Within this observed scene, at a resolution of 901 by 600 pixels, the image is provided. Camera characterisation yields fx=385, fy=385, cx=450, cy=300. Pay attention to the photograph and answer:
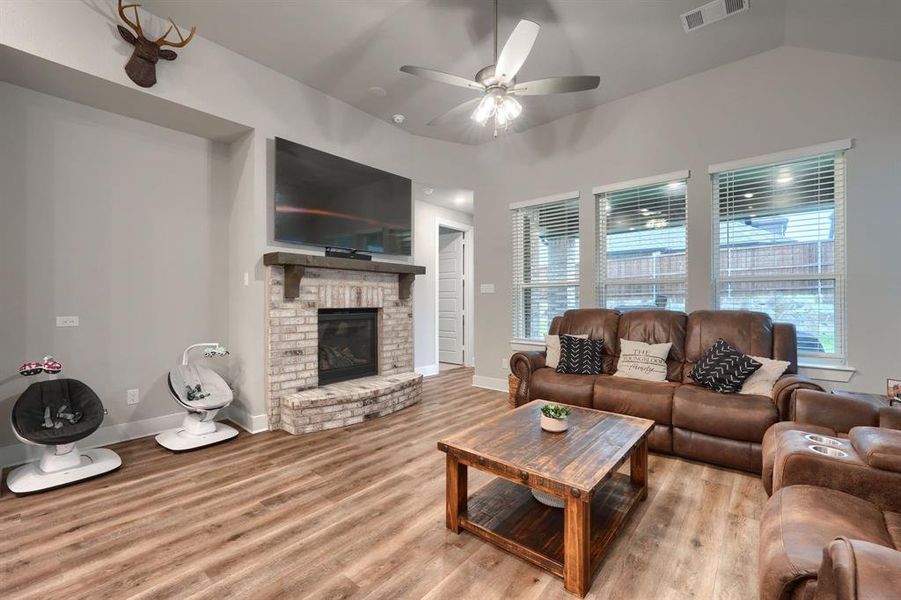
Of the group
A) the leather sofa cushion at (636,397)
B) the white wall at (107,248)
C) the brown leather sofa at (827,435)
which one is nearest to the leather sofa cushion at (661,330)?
the leather sofa cushion at (636,397)

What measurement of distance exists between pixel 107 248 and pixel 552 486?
3.84 meters

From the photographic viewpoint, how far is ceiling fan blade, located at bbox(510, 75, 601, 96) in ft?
8.35

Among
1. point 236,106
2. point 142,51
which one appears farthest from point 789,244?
point 142,51

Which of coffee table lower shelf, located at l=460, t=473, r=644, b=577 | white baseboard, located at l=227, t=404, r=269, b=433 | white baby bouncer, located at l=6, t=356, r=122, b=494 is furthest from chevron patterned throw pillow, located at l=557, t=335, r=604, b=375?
white baby bouncer, located at l=6, t=356, r=122, b=494

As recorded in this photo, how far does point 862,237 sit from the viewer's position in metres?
2.98

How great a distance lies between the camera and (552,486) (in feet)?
5.32

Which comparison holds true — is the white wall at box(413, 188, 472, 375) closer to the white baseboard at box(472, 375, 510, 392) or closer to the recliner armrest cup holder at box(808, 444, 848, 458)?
the white baseboard at box(472, 375, 510, 392)

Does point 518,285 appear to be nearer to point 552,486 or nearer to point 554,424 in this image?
point 554,424

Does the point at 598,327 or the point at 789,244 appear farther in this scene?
the point at 598,327

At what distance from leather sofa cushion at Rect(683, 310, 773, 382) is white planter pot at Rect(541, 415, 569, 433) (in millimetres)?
1799

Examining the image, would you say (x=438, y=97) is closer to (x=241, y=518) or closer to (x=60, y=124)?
(x=60, y=124)

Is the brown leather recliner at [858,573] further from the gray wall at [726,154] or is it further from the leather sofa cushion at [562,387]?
the gray wall at [726,154]

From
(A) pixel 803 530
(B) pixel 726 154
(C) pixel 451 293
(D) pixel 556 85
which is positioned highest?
(D) pixel 556 85

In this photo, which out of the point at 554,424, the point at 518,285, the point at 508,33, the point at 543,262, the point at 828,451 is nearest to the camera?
the point at 828,451
